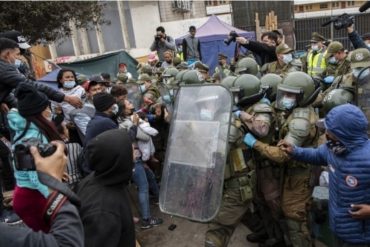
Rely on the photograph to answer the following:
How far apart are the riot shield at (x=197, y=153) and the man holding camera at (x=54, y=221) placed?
1530 mm

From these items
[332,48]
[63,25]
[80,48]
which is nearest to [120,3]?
[80,48]

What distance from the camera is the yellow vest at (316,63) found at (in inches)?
274

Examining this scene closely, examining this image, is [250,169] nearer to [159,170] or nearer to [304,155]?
[304,155]

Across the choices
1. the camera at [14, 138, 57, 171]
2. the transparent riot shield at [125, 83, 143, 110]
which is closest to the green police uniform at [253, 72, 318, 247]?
the camera at [14, 138, 57, 171]

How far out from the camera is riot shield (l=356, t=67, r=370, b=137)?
11.9ft

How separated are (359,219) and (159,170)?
375 centimetres

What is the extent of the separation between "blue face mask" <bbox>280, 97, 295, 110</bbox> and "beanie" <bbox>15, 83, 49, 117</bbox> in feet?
6.87

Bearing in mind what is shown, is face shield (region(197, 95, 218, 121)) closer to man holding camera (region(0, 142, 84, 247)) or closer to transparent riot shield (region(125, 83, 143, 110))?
man holding camera (region(0, 142, 84, 247))

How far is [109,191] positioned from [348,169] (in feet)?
4.99

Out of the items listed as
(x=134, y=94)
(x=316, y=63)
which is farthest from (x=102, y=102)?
(x=316, y=63)

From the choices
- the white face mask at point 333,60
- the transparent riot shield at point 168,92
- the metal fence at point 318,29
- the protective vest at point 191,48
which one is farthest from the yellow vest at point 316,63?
the metal fence at point 318,29

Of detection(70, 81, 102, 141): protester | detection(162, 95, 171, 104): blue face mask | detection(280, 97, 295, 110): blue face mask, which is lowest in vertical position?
detection(162, 95, 171, 104): blue face mask

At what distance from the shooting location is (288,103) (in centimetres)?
329

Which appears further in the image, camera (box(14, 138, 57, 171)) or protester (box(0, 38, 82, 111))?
protester (box(0, 38, 82, 111))
